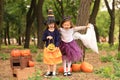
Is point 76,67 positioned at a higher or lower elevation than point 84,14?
lower

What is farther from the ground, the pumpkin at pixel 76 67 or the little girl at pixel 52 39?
the little girl at pixel 52 39

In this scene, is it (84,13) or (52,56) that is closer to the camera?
(52,56)

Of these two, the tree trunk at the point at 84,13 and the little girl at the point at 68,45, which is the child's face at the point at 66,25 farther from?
the tree trunk at the point at 84,13

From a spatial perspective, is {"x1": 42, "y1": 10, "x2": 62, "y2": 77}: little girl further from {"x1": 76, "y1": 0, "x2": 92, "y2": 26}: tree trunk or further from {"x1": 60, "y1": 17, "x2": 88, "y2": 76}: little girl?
{"x1": 76, "y1": 0, "x2": 92, "y2": 26}: tree trunk

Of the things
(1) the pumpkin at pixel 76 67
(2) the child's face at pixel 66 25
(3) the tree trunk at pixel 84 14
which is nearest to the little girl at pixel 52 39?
(2) the child's face at pixel 66 25

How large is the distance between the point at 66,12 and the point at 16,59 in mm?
24454

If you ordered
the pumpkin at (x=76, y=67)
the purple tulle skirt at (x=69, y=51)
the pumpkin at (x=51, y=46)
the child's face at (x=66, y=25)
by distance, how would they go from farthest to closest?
the pumpkin at (x=76, y=67) < the purple tulle skirt at (x=69, y=51) < the child's face at (x=66, y=25) < the pumpkin at (x=51, y=46)

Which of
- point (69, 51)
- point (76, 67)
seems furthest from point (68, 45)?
→ point (76, 67)

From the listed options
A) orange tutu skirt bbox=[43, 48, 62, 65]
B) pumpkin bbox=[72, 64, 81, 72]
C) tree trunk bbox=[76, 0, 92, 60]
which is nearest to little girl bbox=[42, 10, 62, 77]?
orange tutu skirt bbox=[43, 48, 62, 65]

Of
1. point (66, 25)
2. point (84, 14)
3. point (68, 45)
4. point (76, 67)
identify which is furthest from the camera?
point (84, 14)

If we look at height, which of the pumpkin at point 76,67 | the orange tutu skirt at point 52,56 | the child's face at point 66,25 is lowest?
the pumpkin at point 76,67

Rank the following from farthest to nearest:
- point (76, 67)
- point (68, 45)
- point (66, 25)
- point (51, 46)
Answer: point (76, 67) → point (68, 45) → point (66, 25) → point (51, 46)

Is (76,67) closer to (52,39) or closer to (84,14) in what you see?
(52,39)

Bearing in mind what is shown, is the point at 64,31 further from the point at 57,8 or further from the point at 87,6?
the point at 57,8
